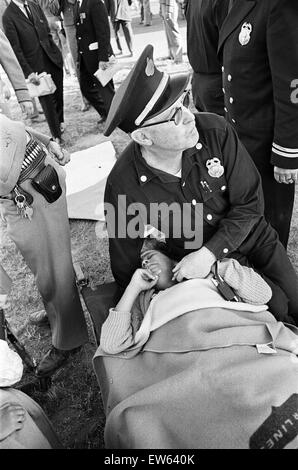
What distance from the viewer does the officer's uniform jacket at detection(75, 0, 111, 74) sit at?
440 cm

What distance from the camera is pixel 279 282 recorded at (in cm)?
184

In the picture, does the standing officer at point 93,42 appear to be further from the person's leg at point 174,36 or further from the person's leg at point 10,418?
the person's leg at point 10,418

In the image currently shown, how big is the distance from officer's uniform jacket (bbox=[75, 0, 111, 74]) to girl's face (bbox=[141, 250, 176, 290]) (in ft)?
12.0

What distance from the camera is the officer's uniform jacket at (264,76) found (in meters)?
1.64

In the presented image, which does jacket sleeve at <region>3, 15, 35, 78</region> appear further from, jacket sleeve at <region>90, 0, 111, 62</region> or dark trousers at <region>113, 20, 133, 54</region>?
dark trousers at <region>113, 20, 133, 54</region>

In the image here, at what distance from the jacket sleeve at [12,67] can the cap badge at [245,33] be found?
195 cm

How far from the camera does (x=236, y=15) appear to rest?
1.88 metres

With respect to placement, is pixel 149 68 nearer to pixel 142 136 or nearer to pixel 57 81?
pixel 142 136

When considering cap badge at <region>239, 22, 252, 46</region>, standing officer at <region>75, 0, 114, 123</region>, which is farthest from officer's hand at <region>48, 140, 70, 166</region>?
standing officer at <region>75, 0, 114, 123</region>

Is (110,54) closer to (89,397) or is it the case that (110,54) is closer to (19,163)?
(19,163)

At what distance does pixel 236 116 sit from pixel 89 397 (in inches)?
71.4

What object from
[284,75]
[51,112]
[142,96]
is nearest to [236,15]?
[284,75]

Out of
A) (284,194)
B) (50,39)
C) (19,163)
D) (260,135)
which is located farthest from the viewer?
(50,39)

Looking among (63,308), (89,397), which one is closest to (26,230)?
(63,308)
